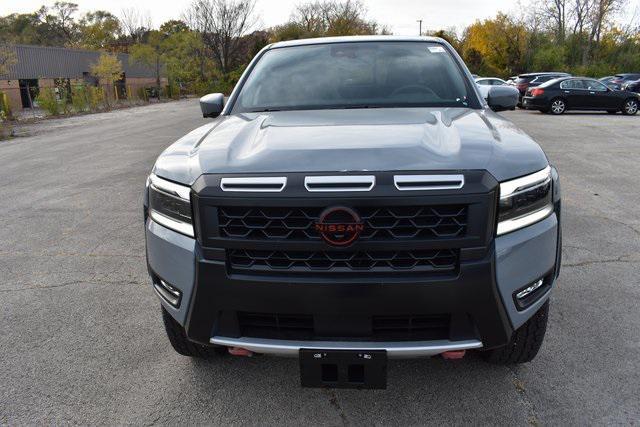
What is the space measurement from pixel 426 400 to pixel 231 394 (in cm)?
98

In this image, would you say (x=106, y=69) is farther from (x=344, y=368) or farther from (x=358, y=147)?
(x=344, y=368)

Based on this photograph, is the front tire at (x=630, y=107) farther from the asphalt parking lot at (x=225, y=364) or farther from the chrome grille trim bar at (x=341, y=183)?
the chrome grille trim bar at (x=341, y=183)

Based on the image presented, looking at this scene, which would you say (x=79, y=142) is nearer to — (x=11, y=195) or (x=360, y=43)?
(x=11, y=195)

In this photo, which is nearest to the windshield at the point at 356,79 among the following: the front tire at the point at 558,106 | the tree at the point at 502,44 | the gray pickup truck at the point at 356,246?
the gray pickup truck at the point at 356,246

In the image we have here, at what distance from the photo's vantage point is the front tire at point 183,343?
2.47 metres

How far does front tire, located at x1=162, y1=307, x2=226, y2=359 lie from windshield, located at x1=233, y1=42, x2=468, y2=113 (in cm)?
146

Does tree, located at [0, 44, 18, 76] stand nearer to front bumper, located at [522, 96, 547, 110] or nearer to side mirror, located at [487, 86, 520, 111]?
front bumper, located at [522, 96, 547, 110]

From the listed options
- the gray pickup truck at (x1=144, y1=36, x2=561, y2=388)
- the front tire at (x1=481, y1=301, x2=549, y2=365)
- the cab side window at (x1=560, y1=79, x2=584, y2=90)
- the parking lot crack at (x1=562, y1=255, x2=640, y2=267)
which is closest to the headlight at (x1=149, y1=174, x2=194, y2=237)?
the gray pickup truck at (x1=144, y1=36, x2=561, y2=388)

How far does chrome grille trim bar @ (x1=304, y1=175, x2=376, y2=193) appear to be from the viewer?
1896mm

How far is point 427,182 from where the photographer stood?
1.89m

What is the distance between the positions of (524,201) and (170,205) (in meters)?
1.51

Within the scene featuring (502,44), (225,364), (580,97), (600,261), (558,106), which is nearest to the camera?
(225,364)

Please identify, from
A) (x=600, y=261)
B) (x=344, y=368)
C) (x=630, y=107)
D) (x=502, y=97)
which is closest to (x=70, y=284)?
(x=344, y=368)

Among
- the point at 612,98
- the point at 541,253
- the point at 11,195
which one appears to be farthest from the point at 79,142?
the point at 612,98
